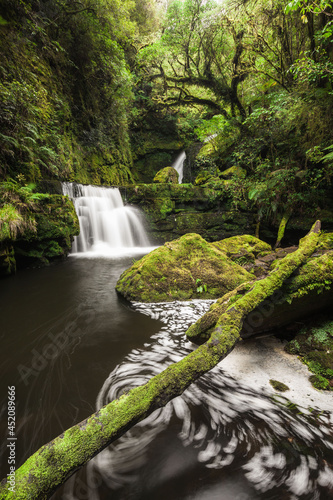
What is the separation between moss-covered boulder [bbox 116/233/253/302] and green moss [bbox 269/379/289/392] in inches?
82.8

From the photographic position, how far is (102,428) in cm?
96

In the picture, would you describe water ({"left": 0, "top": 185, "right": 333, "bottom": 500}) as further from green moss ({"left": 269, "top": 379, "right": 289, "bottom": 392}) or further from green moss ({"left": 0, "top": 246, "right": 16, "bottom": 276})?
green moss ({"left": 0, "top": 246, "right": 16, "bottom": 276})

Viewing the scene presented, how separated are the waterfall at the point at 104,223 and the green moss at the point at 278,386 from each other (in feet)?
25.2

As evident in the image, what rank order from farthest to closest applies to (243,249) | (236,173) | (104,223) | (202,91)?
(202,91) → (236,173) → (104,223) → (243,249)

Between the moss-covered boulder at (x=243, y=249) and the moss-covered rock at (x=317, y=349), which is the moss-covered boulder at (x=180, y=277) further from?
the moss-covered rock at (x=317, y=349)

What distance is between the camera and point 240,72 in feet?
31.6

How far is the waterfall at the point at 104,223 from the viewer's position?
8992 mm

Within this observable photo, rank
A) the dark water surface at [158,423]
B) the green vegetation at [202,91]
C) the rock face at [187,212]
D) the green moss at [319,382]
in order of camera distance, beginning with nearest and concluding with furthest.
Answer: the dark water surface at [158,423] < the green moss at [319,382] < the green vegetation at [202,91] < the rock face at [187,212]

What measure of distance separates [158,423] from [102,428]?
3.00 feet

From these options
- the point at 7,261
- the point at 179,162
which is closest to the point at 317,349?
the point at 7,261

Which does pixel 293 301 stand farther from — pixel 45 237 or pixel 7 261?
pixel 45 237

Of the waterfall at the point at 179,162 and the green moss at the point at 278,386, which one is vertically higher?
the waterfall at the point at 179,162

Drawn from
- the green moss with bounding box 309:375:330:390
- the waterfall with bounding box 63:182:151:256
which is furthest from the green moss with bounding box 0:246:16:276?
the green moss with bounding box 309:375:330:390

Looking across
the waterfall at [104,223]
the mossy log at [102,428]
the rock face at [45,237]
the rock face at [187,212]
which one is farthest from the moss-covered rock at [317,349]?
the rock face at [187,212]
